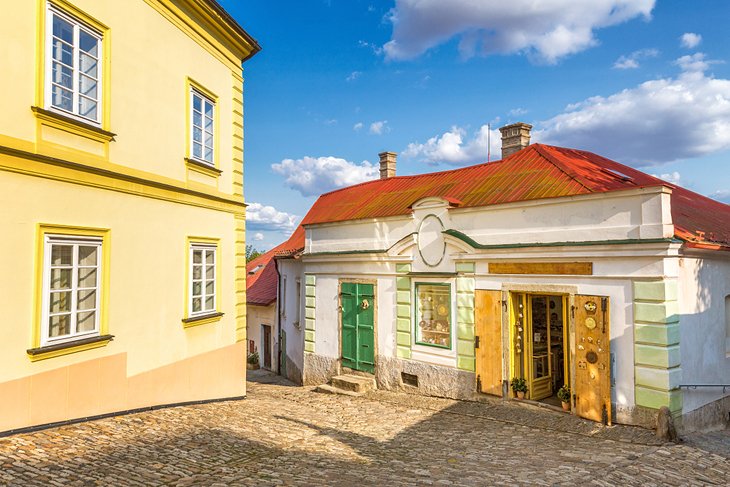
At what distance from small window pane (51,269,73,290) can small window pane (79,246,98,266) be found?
31 centimetres

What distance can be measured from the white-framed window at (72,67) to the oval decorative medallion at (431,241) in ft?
23.2

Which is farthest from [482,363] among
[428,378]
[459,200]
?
[459,200]

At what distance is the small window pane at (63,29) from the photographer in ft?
23.1

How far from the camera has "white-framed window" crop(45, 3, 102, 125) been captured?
22.7 ft

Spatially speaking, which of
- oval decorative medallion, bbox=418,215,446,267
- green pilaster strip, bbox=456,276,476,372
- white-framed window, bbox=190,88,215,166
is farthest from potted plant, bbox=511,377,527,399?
white-framed window, bbox=190,88,215,166

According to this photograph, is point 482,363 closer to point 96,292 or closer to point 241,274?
point 241,274

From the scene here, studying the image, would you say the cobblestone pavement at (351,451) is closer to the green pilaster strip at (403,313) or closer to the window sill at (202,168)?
the green pilaster strip at (403,313)

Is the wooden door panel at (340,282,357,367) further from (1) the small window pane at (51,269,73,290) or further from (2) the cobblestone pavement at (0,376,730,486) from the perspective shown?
(1) the small window pane at (51,269,73,290)

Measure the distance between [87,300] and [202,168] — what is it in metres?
3.67

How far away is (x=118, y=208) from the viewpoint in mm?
8047

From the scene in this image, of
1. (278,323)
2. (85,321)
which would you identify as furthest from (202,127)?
(278,323)

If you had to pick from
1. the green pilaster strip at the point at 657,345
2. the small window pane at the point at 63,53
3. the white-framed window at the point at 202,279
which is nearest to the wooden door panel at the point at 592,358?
the green pilaster strip at the point at 657,345

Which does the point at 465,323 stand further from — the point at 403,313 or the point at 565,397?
the point at 565,397

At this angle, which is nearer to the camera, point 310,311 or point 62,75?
point 62,75
